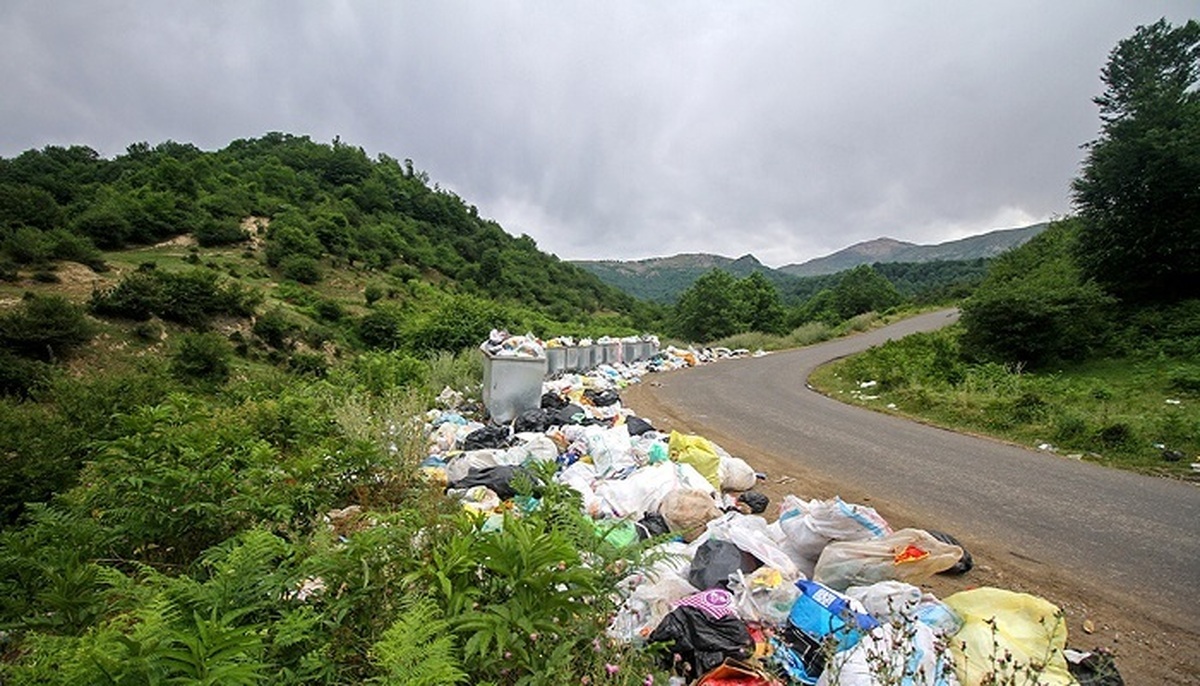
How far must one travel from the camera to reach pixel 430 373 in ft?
30.8

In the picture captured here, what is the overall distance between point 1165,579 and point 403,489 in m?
5.44

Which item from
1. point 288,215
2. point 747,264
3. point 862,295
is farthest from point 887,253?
point 288,215

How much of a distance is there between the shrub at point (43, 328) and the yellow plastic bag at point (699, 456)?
26.6 m

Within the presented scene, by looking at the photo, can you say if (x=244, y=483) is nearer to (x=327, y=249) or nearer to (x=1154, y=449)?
(x=1154, y=449)

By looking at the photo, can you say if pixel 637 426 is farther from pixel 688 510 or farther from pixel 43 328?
pixel 43 328

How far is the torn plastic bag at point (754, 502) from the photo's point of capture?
178 inches

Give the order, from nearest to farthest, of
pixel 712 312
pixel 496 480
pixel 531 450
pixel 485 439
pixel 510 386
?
pixel 496 480 → pixel 531 450 → pixel 485 439 → pixel 510 386 → pixel 712 312

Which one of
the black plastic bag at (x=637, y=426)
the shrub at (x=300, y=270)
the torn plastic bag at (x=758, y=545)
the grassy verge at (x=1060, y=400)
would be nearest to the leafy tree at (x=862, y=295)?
the grassy verge at (x=1060, y=400)

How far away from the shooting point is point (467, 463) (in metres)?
5.04

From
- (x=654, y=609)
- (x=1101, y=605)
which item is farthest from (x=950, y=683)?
(x=1101, y=605)

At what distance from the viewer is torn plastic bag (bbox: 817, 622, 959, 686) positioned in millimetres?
1912

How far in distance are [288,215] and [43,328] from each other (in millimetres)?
35569

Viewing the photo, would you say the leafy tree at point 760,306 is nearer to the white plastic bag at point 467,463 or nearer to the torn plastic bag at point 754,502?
the torn plastic bag at point 754,502

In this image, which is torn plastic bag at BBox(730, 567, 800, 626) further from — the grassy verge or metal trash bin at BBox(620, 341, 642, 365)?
metal trash bin at BBox(620, 341, 642, 365)
